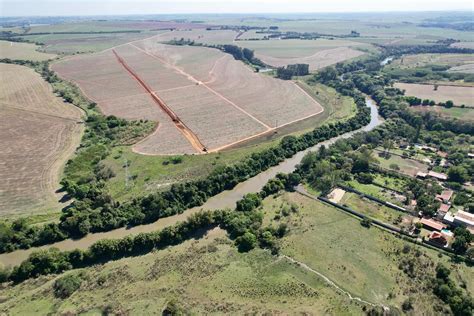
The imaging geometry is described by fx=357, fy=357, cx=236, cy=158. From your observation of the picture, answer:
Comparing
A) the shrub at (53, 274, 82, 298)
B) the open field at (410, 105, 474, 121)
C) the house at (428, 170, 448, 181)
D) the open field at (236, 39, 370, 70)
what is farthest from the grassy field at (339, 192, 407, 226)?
the open field at (236, 39, 370, 70)

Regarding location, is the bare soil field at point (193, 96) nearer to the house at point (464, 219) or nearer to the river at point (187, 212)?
the river at point (187, 212)

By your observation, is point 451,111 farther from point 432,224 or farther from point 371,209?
point 371,209

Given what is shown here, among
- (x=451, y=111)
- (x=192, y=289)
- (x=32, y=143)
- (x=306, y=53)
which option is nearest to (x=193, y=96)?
(x=32, y=143)

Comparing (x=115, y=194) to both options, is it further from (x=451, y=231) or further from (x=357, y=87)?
(x=357, y=87)

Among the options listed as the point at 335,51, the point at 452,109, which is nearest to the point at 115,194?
the point at 452,109

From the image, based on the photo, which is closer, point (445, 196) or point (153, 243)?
point (153, 243)

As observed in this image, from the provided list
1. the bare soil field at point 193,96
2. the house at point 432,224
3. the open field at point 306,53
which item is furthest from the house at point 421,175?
the open field at point 306,53
